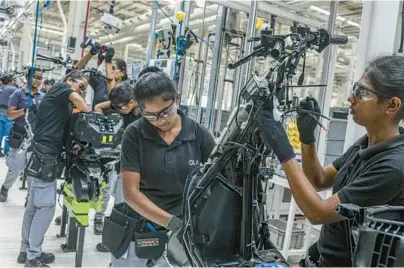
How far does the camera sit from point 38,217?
2988 mm

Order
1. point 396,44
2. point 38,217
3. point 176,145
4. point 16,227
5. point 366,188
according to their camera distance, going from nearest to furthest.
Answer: point 366,188 < point 176,145 < point 396,44 < point 38,217 < point 16,227

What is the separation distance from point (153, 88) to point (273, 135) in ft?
2.32

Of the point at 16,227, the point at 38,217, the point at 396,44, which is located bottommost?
the point at 16,227

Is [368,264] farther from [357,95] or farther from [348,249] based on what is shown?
[357,95]

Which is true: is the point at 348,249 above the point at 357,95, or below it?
below

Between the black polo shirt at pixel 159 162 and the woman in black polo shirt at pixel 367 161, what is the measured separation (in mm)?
637

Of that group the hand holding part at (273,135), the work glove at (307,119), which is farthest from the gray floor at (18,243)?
the hand holding part at (273,135)

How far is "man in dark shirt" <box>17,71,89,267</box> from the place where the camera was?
2.96 meters

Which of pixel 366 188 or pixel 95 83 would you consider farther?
pixel 95 83

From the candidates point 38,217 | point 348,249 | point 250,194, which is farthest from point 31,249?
point 348,249

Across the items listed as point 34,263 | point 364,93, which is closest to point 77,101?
point 34,263

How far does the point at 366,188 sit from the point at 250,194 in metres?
0.37

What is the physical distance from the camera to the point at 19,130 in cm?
500

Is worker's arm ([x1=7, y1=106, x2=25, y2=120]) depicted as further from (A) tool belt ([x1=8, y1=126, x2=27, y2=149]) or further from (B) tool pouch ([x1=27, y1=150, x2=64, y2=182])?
(B) tool pouch ([x1=27, y1=150, x2=64, y2=182])
